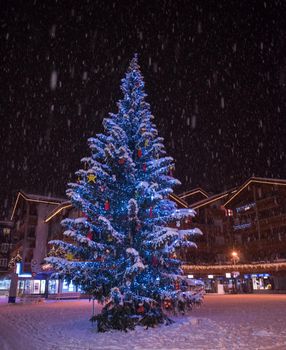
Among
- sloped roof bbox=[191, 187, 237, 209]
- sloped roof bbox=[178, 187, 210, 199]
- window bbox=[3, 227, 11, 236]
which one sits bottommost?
window bbox=[3, 227, 11, 236]

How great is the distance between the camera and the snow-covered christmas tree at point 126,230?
12180 millimetres

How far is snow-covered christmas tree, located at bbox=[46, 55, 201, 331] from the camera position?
1218 cm

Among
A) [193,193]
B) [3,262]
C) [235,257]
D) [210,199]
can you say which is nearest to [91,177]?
[235,257]

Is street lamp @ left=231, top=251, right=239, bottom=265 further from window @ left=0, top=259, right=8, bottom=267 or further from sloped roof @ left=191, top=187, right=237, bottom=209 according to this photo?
window @ left=0, top=259, right=8, bottom=267

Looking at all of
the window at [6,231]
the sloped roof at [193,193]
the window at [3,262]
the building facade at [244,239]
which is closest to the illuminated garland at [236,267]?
the building facade at [244,239]

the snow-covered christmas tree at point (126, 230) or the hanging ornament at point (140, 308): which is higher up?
the snow-covered christmas tree at point (126, 230)

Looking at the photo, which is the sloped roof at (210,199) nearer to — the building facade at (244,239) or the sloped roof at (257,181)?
the building facade at (244,239)

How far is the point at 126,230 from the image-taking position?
1317 cm

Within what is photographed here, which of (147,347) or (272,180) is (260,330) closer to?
(147,347)

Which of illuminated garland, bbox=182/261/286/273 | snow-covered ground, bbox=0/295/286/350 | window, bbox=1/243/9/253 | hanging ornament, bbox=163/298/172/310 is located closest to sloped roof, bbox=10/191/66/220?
window, bbox=1/243/9/253

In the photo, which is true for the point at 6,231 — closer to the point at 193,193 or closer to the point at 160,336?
the point at 193,193

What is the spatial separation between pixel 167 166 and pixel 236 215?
34.6m

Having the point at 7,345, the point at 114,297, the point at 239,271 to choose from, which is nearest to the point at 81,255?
the point at 114,297

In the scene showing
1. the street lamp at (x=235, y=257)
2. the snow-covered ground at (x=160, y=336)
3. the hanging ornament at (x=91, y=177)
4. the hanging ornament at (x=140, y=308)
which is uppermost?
the hanging ornament at (x=91, y=177)
